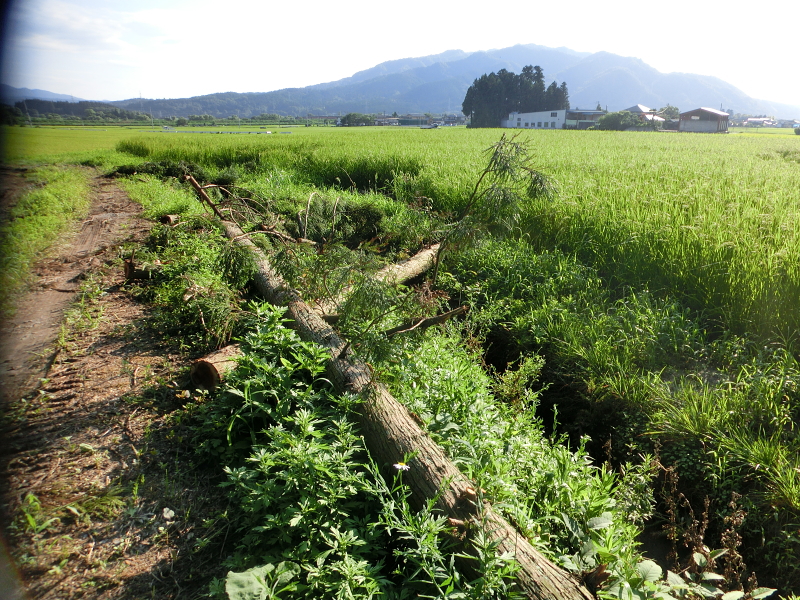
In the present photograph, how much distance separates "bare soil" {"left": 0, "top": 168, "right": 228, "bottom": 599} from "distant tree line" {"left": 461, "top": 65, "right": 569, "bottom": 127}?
73567mm

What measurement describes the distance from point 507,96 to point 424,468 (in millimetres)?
78098

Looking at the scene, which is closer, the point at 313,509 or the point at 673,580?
the point at 673,580

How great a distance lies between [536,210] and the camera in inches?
241

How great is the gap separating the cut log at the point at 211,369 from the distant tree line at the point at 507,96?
73.7 meters

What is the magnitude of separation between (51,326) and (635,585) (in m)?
4.78

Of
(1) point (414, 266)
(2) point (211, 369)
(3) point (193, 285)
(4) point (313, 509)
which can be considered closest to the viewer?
(4) point (313, 509)

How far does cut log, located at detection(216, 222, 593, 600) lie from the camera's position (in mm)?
1744

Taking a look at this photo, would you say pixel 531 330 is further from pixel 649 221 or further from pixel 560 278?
pixel 649 221

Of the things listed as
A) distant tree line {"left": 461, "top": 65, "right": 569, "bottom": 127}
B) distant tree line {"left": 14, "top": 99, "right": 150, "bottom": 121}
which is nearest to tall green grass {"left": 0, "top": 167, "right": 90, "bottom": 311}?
distant tree line {"left": 14, "top": 99, "right": 150, "bottom": 121}

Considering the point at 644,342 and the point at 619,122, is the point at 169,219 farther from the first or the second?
the point at 619,122

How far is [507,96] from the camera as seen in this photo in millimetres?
70250

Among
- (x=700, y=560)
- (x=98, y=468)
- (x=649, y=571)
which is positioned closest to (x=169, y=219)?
(x=98, y=468)

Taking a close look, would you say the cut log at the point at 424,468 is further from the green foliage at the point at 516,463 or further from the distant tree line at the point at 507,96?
the distant tree line at the point at 507,96

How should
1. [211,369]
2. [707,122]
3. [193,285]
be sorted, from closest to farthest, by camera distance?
1. [211,369]
2. [193,285]
3. [707,122]
